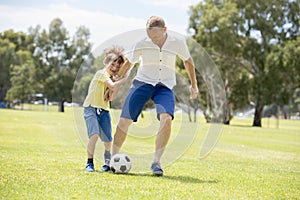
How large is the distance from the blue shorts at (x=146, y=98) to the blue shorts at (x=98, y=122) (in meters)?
0.43

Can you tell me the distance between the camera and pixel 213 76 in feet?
35.0

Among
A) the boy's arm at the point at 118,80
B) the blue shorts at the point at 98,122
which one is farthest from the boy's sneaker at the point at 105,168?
the boy's arm at the point at 118,80

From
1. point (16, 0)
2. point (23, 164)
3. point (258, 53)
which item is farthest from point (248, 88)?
point (23, 164)

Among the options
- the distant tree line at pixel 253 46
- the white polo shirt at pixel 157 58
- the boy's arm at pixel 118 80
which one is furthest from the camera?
the distant tree line at pixel 253 46

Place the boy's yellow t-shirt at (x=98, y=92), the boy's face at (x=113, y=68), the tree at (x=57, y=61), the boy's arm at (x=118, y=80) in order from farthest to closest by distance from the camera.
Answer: the tree at (x=57, y=61)
the boy's face at (x=113, y=68)
the boy's yellow t-shirt at (x=98, y=92)
the boy's arm at (x=118, y=80)

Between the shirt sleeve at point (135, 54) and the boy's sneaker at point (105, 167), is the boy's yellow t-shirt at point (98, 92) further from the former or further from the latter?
the boy's sneaker at point (105, 167)

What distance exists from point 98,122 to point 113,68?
815mm

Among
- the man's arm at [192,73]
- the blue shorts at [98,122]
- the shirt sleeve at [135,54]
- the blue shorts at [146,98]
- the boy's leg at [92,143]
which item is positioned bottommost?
the boy's leg at [92,143]

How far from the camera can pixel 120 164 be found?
277 inches

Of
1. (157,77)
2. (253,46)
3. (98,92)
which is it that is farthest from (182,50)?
(253,46)

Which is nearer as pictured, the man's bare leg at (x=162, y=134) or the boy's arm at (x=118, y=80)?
the man's bare leg at (x=162, y=134)

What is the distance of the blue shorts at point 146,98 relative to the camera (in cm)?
709

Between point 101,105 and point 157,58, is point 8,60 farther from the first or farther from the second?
point 157,58

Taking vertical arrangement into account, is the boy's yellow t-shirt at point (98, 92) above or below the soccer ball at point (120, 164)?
above
